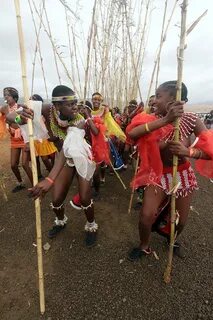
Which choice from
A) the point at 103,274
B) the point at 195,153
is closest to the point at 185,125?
the point at 195,153

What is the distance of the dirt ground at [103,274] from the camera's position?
2270 millimetres

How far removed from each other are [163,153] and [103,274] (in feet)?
4.32

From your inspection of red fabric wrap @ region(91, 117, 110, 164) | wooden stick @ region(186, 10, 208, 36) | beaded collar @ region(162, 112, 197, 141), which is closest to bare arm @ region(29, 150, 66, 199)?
beaded collar @ region(162, 112, 197, 141)

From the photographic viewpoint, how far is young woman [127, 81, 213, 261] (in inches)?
93.0

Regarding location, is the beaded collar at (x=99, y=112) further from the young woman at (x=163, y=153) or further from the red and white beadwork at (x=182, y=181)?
the red and white beadwork at (x=182, y=181)

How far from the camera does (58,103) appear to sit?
3062mm

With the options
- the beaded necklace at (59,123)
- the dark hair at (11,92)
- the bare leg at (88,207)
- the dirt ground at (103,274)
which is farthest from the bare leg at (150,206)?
the dark hair at (11,92)

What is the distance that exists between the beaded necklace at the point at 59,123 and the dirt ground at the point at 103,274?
1187 mm

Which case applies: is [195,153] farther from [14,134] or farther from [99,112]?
[14,134]

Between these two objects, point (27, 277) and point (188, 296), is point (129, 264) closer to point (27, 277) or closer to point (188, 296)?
point (188, 296)

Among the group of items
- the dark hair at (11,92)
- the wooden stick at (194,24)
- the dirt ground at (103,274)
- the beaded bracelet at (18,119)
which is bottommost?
the dirt ground at (103,274)

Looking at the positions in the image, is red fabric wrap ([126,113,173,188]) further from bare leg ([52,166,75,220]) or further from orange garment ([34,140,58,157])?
orange garment ([34,140,58,157])

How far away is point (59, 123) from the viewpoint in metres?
3.33

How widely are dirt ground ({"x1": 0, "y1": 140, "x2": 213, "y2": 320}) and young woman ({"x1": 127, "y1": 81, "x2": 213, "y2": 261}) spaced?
0.32 meters
